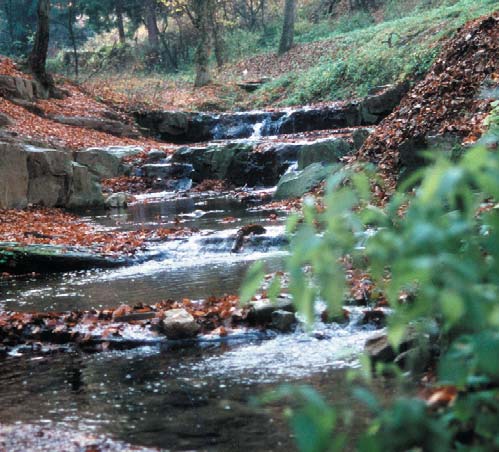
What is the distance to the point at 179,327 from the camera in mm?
5461

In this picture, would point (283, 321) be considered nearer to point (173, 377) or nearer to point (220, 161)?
point (173, 377)

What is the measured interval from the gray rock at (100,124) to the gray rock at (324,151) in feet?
26.4

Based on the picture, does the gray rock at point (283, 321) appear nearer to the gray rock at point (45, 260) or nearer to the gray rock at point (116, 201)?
the gray rock at point (45, 260)

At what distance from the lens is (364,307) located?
5.66 m

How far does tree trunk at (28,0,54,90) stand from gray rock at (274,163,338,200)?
10.1m

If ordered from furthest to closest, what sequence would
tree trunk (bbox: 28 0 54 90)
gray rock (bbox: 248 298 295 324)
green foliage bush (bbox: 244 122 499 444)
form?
tree trunk (bbox: 28 0 54 90)
gray rock (bbox: 248 298 295 324)
green foliage bush (bbox: 244 122 499 444)

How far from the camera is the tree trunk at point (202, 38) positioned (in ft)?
93.2

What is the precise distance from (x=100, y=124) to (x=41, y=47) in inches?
110

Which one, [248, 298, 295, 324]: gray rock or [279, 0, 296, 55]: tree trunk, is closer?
[248, 298, 295, 324]: gray rock

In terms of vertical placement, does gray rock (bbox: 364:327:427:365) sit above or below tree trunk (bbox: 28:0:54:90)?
below

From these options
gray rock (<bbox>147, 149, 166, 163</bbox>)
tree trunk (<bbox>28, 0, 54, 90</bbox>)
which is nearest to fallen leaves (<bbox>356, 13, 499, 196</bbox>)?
gray rock (<bbox>147, 149, 166, 163</bbox>)

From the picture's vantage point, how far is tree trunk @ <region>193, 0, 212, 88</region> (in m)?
28.4

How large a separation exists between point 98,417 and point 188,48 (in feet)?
120

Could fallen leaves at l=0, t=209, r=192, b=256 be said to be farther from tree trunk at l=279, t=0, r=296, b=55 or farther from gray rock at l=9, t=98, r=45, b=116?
tree trunk at l=279, t=0, r=296, b=55
